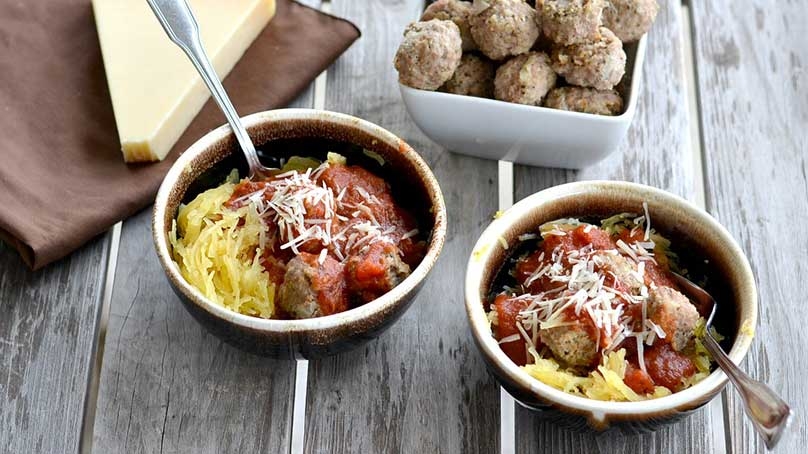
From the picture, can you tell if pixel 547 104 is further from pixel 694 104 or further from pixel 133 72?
pixel 133 72

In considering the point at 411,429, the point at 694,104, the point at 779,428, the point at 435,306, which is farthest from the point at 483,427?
the point at 694,104

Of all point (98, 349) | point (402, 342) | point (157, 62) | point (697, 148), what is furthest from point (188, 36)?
point (697, 148)

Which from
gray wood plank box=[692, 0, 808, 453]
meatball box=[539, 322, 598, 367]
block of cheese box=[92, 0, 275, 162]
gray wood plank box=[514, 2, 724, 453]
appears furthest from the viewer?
block of cheese box=[92, 0, 275, 162]

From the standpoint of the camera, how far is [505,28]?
2.04m

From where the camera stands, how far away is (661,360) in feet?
5.59

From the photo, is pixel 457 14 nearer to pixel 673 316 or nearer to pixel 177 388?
pixel 673 316

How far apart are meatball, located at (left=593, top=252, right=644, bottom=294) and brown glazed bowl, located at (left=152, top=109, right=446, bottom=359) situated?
1.03 feet

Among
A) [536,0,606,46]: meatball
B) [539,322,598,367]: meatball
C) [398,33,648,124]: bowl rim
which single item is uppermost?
[536,0,606,46]: meatball

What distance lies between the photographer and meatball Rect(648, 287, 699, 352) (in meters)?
1.70

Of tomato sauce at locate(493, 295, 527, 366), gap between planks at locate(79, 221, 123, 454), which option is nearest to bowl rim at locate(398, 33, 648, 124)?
tomato sauce at locate(493, 295, 527, 366)

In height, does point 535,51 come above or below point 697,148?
above

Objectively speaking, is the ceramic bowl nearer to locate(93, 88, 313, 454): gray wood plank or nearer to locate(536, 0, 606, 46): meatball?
A: locate(536, 0, 606, 46): meatball

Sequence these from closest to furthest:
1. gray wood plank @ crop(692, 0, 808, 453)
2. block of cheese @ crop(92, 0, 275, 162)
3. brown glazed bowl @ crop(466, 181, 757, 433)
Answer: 1. brown glazed bowl @ crop(466, 181, 757, 433)
2. gray wood plank @ crop(692, 0, 808, 453)
3. block of cheese @ crop(92, 0, 275, 162)

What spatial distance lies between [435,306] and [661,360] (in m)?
0.56
